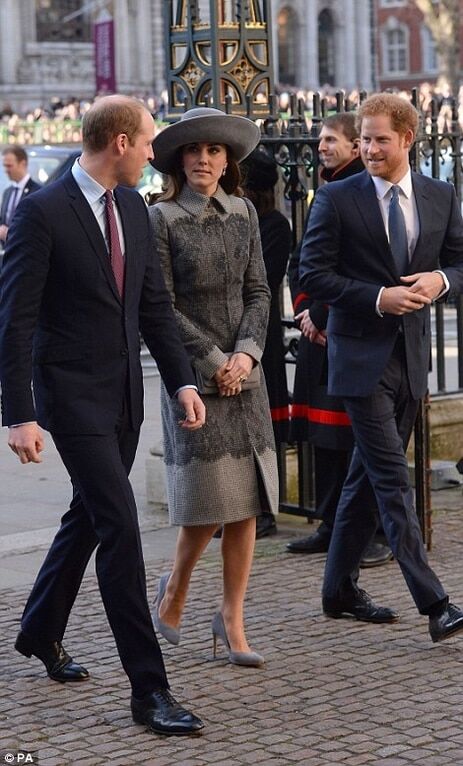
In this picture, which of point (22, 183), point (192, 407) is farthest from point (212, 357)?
point (22, 183)

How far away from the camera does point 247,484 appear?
5566 mm

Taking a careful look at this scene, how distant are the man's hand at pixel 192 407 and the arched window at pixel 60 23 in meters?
70.0

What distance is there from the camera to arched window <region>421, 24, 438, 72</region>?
82.9 m

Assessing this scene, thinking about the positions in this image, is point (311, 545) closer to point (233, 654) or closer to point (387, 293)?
point (233, 654)

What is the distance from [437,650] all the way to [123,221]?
1887 mm

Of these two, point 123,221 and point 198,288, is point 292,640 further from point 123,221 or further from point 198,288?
point 123,221

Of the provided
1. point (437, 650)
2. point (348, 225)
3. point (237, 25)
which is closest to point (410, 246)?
point (348, 225)

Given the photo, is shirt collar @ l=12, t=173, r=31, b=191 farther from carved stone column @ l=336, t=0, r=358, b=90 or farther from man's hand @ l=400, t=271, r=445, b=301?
carved stone column @ l=336, t=0, r=358, b=90

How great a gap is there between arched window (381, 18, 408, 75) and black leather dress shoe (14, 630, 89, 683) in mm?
81584

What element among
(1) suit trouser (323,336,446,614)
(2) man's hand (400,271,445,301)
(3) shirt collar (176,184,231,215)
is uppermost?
(3) shirt collar (176,184,231,215)

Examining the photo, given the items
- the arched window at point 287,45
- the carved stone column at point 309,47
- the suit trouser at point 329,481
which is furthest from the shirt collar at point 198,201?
the arched window at point 287,45

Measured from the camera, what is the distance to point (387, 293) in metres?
5.69

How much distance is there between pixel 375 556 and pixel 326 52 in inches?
3356

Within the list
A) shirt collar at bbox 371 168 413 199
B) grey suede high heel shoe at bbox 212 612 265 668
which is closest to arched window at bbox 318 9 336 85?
shirt collar at bbox 371 168 413 199
